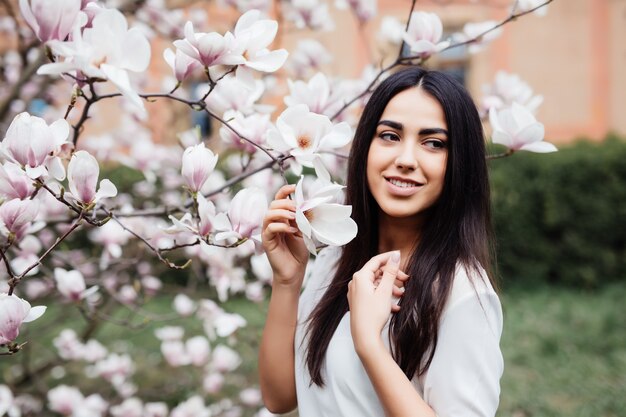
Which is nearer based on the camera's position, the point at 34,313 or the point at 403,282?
the point at 34,313

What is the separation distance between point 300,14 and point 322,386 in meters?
1.32

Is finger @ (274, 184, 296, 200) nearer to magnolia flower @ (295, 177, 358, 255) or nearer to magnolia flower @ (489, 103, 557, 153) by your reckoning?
magnolia flower @ (295, 177, 358, 255)

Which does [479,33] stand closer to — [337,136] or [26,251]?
[337,136]

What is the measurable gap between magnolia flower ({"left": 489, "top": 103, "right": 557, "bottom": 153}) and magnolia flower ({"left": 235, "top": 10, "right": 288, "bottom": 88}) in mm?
493

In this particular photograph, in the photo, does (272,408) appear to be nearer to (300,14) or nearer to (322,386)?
(322,386)

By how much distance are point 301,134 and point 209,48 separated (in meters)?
0.19

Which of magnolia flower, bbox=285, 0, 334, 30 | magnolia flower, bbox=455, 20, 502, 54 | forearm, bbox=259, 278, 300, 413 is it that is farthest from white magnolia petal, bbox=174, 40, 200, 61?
magnolia flower, bbox=285, 0, 334, 30

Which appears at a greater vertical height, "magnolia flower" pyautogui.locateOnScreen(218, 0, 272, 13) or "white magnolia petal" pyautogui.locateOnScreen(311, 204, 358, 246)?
"magnolia flower" pyautogui.locateOnScreen(218, 0, 272, 13)

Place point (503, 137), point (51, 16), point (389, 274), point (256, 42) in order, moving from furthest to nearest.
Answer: point (503, 137) → point (389, 274) → point (256, 42) → point (51, 16)

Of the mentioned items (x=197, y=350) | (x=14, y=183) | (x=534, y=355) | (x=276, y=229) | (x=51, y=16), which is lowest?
(x=534, y=355)

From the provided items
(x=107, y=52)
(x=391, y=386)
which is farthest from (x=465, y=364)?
(x=107, y=52)

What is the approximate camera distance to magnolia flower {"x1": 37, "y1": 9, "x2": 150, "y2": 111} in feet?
2.63

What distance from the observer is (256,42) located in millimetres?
1023

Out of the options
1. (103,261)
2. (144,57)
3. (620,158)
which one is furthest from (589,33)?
(144,57)
